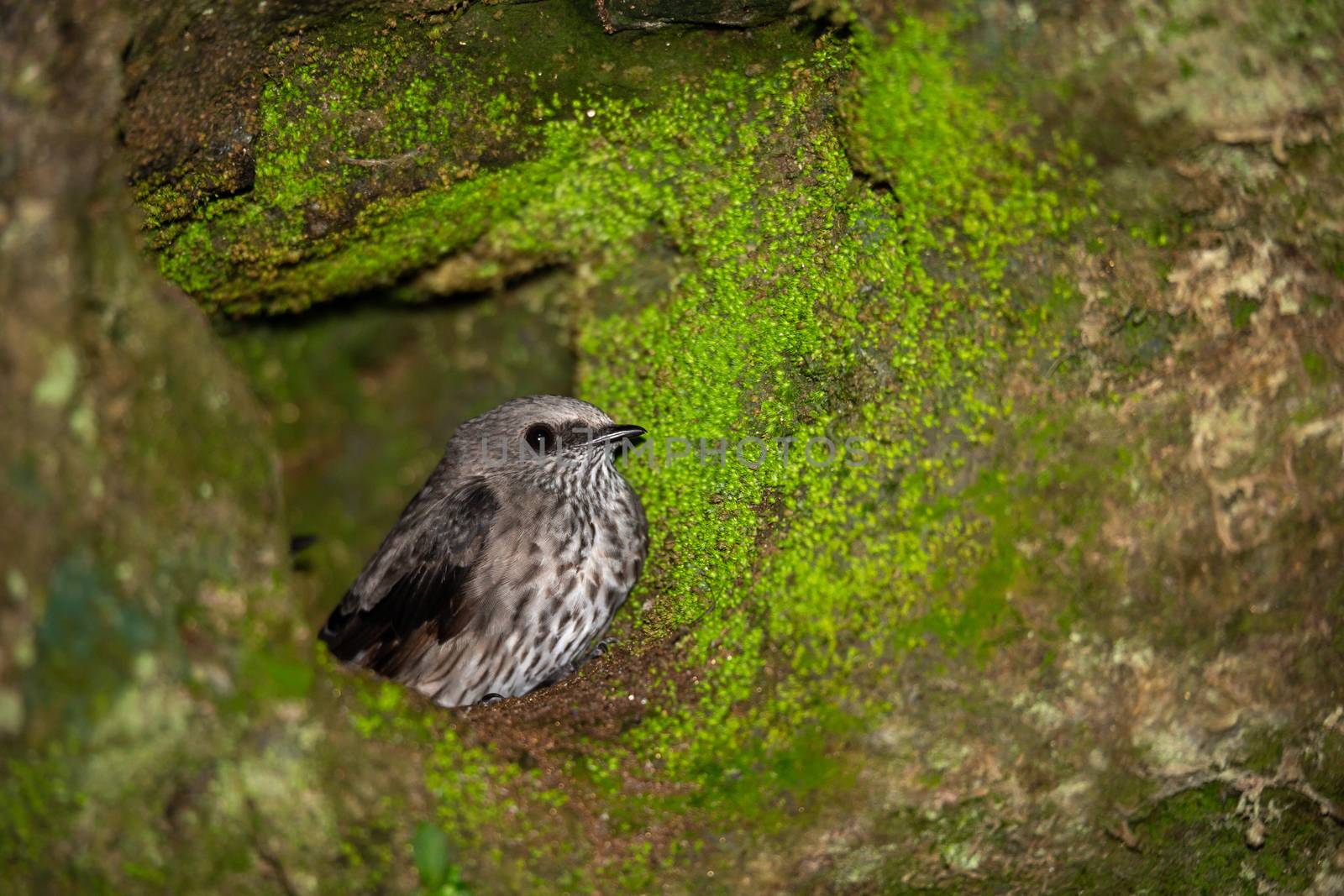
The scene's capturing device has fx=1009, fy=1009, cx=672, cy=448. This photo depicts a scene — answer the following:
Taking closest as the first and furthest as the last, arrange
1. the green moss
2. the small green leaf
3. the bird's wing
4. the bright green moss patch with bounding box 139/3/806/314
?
1. the small green leaf
2. the green moss
3. the bright green moss patch with bounding box 139/3/806/314
4. the bird's wing

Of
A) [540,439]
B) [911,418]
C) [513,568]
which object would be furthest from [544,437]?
[911,418]

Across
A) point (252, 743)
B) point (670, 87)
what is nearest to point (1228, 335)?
point (670, 87)

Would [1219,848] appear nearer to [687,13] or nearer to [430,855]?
[430,855]

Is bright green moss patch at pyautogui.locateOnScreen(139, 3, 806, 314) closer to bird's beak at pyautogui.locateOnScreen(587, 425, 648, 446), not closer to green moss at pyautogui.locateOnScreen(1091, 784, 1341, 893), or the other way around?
bird's beak at pyautogui.locateOnScreen(587, 425, 648, 446)

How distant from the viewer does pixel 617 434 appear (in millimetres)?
4688

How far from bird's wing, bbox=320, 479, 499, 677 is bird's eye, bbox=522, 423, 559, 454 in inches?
12.2

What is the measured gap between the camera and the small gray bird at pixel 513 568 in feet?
15.5

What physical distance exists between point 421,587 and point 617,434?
122 centimetres

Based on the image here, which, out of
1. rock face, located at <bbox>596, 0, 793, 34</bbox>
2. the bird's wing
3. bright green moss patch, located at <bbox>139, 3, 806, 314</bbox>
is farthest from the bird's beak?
rock face, located at <bbox>596, 0, 793, 34</bbox>

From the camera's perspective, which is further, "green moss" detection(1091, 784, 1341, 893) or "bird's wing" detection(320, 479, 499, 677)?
"bird's wing" detection(320, 479, 499, 677)

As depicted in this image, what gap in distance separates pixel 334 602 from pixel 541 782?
3618mm

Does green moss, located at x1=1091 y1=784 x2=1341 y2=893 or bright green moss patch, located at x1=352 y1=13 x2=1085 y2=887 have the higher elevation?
bright green moss patch, located at x1=352 y1=13 x2=1085 y2=887

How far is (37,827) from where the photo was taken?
316cm

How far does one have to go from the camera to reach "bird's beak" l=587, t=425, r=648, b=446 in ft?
15.3
